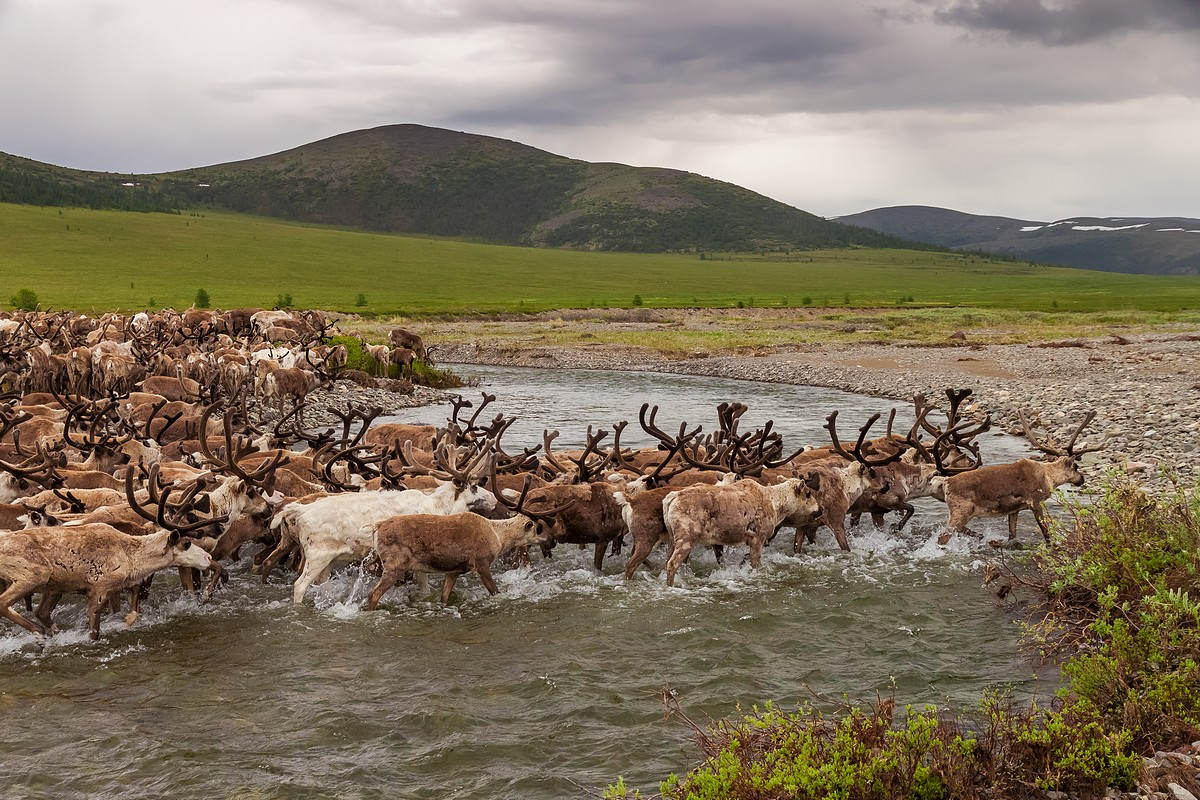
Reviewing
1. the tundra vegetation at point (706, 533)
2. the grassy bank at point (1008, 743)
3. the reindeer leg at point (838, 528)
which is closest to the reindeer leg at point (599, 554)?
the tundra vegetation at point (706, 533)

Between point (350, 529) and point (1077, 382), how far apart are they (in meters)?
27.0

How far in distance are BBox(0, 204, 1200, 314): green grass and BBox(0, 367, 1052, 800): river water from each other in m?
62.0

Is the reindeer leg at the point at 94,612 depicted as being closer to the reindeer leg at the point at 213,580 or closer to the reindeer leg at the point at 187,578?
the reindeer leg at the point at 187,578

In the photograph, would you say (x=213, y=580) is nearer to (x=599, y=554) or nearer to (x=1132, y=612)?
(x=599, y=554)

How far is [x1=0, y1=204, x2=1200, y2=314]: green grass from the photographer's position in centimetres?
Answer: 8694

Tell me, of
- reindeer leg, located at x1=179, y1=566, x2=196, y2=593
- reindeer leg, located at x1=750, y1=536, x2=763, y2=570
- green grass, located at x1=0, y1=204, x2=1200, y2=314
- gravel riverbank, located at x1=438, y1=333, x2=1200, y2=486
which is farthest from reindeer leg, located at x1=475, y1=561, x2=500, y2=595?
green grass, located at x1=0, y1=204, x2=1200, y2=314

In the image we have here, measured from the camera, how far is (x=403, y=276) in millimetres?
120500

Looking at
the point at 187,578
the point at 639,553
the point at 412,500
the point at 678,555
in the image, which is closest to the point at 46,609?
the point at 187,578

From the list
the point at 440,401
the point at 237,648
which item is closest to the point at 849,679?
→ the point at 237,648

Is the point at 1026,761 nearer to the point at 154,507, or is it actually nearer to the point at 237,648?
the point at 237,648

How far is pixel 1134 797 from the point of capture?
202 inches

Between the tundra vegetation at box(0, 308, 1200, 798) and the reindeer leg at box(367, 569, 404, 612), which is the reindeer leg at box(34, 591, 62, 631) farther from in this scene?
the reindeer leg at box(367, 569, 404, 612)

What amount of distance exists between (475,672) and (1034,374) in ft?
101

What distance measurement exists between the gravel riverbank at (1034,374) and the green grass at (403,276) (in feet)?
105
